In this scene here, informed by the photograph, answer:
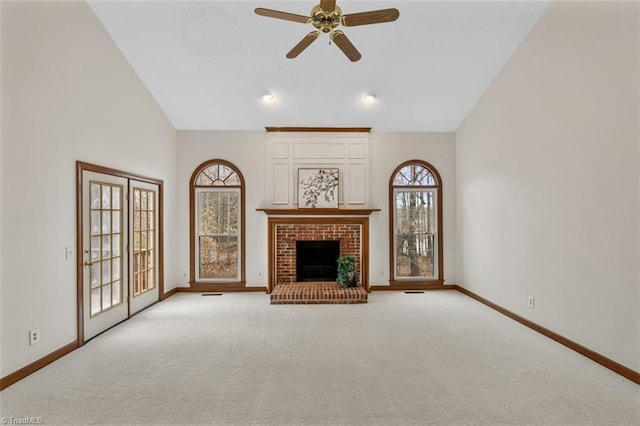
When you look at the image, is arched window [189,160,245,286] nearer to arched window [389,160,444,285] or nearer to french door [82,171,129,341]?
french door [82,171,129,341]

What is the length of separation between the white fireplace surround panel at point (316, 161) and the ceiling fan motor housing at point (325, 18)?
11.2ft

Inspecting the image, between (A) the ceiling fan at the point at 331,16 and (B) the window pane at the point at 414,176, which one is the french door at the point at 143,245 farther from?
(B) the window pane at the point at 414,176

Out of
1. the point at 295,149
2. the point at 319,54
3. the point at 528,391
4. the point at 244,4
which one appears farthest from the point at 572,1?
the point at 295,149

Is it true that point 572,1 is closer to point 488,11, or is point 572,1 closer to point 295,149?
point 488,11

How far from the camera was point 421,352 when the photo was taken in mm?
3551

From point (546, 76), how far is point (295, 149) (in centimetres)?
382

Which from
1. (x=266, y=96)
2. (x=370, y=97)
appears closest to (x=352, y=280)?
A: (x=370, y=97)

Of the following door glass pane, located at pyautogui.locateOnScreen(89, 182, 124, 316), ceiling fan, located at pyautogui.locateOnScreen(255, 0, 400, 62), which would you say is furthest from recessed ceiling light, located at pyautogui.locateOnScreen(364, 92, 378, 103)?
door glass pane, located at pyautogui.locateOnScreen(89, 182, 124, 316)

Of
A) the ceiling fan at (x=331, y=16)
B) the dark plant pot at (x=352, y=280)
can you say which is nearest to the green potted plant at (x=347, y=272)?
the dark plant pot at (x=352, y=280)

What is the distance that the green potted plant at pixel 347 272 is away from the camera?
19.9 ft

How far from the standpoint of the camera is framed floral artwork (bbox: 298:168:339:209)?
20.6 ft

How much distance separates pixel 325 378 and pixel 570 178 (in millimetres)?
3141

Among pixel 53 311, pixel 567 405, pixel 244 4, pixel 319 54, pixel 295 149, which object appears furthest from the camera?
pixel 295 149

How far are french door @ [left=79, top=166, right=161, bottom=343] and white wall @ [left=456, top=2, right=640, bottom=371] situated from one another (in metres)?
5.14
